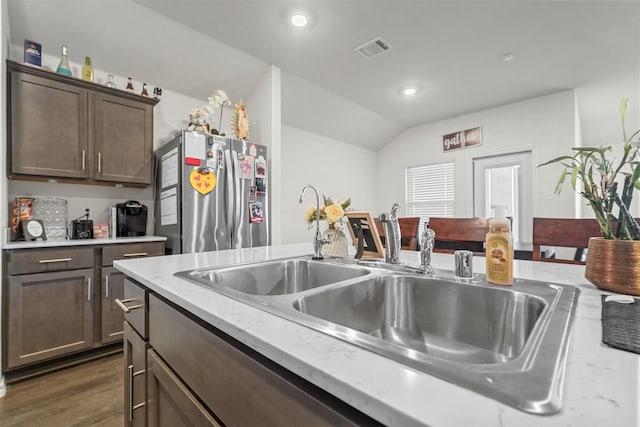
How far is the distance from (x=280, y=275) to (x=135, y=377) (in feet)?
2.00

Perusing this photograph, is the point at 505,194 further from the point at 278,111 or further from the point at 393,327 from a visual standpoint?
the point at 393,327

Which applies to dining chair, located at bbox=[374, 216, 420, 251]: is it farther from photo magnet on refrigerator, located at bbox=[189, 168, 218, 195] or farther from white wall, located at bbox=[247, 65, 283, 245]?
photo magnet on refrigerator, located at bbox=[189, 168, 218, 195]

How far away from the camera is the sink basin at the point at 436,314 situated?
2.34 feet

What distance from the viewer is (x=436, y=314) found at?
0.86 m

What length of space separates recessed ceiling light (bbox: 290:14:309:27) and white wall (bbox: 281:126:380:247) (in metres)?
1.74

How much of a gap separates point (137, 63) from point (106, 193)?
125cm

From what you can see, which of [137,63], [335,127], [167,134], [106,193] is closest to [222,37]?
[137,63]

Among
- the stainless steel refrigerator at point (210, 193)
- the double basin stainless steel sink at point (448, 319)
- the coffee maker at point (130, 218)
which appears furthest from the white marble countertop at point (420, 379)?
the coffee maker at point (130, 218)

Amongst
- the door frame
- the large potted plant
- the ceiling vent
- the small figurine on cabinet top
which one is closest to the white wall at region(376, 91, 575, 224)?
the door frame

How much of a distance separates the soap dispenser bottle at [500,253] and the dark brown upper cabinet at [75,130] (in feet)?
9.22

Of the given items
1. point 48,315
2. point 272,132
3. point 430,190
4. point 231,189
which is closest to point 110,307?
point 48,315

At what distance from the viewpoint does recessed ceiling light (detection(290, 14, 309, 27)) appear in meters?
2.41

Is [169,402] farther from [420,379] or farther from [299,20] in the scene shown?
[299,20]

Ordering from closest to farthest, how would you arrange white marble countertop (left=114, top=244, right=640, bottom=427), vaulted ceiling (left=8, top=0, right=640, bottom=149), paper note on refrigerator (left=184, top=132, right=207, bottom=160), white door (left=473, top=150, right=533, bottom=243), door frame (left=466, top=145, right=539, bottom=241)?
white marble countertop (left=114, top=244, right=640, bottom=427)
vaulted ceiling (left=8, top=0, right=640, bottom=149)
paper note on refrigerator (left=184, top=132, right=207, bottom=160)
door frame (left=466, top=145, right=539, bottom=241)
white door (left=473, top=150, right=533, bottom=243)
